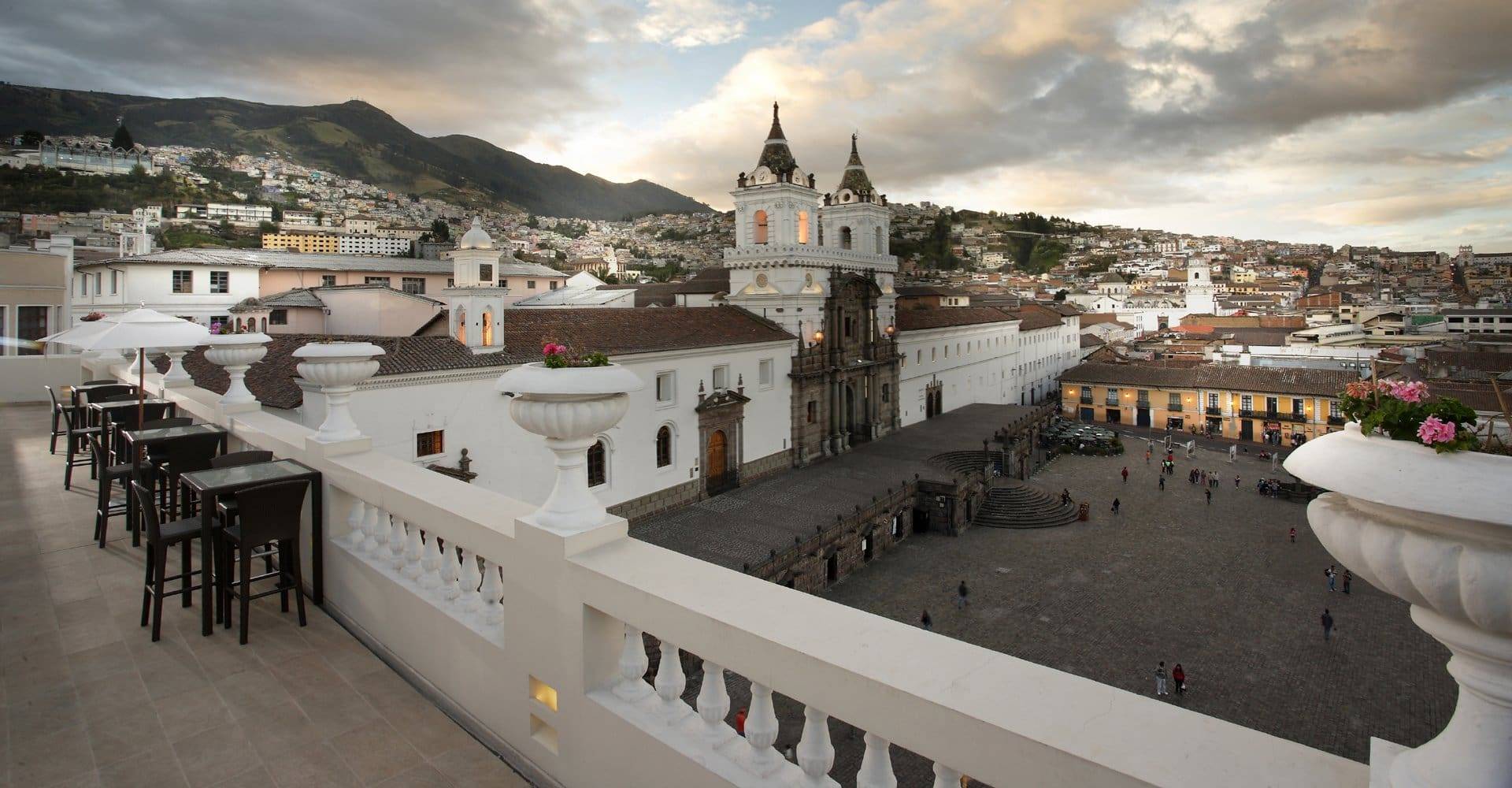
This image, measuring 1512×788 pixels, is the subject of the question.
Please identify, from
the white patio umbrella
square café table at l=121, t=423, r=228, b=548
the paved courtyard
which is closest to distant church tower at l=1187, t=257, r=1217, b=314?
the paved courtyard

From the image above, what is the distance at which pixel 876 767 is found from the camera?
7.98 ft

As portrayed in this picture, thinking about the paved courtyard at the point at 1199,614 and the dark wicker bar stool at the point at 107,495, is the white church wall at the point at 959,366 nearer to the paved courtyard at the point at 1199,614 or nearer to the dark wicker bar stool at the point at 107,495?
the paved courtyard at the point at 1199,614

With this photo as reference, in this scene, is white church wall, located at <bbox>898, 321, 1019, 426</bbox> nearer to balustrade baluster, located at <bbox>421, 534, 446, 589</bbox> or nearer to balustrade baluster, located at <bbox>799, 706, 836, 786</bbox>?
balustrade baluster, located at <bbox>421, 534, 446, 589</bbox>

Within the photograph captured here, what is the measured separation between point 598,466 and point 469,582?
53.6 ft

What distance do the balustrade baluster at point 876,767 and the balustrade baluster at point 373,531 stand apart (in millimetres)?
3595

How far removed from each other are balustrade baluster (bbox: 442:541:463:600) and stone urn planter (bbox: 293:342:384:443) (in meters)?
1.91

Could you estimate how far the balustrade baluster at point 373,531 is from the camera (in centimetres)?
480

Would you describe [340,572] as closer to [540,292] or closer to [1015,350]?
[540,292]

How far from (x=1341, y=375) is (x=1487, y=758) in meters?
50.6

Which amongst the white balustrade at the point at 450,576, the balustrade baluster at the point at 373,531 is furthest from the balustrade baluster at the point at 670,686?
the balustrade baluster at the point at 373,531

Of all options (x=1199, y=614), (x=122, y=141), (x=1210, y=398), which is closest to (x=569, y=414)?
(x=1199, y=614)

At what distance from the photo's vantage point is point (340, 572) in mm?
4988

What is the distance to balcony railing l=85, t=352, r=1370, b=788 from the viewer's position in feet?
6.53

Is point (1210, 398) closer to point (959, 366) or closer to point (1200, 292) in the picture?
point (959, 366)
